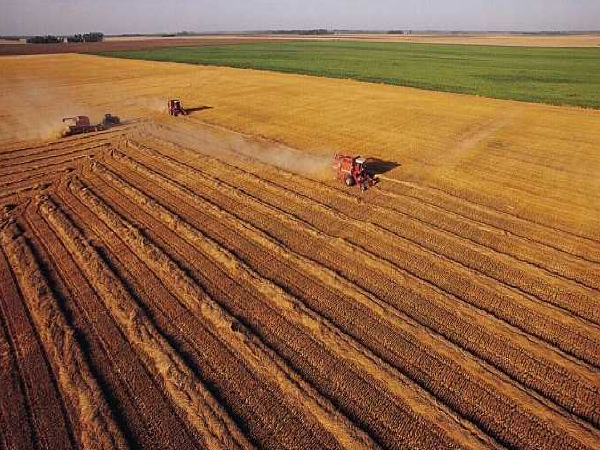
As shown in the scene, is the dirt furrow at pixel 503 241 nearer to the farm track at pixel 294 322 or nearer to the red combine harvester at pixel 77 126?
the farm track at pixel 294 322

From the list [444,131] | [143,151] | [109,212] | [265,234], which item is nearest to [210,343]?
[265,234]

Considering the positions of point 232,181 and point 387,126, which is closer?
point 232,181

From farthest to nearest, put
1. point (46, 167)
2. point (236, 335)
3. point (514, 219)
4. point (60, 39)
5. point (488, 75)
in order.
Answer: point (60, 39), point (488, 75), point (46, 167), point (514, 219), point (236, 335)

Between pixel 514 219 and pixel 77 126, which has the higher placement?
pixel 77 126

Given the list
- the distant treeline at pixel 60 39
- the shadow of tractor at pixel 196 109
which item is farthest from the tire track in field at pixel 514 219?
the distant treeline at pixel 60 39

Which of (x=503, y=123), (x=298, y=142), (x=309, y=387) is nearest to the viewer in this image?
(x=309, y=387)

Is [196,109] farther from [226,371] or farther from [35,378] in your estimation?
[226,371]

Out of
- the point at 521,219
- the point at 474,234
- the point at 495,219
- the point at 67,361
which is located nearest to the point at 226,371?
the point at 67,361

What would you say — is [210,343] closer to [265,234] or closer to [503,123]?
[265,234]
